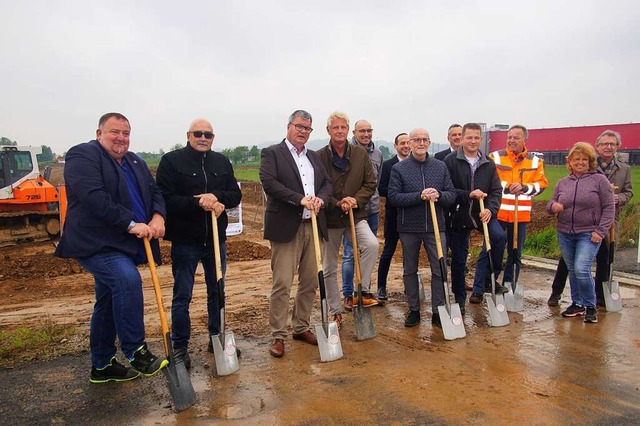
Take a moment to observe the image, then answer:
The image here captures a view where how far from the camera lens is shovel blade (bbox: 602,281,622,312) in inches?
211

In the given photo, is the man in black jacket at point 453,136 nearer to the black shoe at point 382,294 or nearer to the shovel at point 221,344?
the black shoe at point 382,294

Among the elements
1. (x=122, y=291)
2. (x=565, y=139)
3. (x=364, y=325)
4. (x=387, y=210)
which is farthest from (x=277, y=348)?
(x=565, y=139)

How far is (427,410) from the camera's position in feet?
10.2

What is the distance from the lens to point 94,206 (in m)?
3.21

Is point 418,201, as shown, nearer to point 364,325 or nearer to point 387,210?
point 387,210

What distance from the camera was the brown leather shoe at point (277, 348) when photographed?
13.4ft

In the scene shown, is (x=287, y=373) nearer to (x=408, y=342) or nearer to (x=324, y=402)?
(x=324, y=402)

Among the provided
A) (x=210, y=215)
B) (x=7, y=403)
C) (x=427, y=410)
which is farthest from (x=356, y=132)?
(x=7, y=403)

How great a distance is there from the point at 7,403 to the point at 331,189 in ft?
9.72

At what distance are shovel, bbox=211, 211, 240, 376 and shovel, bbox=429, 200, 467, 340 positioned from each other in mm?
1945

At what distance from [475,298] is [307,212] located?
8.60 ft

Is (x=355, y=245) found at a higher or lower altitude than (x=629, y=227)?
higher

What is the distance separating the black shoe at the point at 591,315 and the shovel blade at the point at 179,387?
3.97m

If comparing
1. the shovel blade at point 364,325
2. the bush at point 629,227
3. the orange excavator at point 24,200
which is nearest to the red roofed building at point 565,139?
the bush at point 629,227
